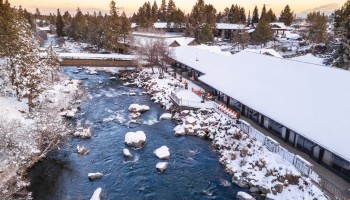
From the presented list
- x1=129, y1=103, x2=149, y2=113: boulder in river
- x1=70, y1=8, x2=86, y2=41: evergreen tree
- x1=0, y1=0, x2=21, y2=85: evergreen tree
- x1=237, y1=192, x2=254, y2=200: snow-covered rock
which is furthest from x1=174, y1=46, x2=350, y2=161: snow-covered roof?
x1=70, y1=8, x2=86, y2=41: evergreen tree

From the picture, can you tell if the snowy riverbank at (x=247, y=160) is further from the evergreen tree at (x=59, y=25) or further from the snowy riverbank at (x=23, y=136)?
the evergreen tree at (x=59, y=25)

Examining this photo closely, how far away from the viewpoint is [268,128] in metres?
28.8

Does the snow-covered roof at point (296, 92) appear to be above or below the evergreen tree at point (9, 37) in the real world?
below

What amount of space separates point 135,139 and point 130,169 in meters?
4.67

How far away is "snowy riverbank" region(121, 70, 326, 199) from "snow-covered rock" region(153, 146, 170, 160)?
179 inches

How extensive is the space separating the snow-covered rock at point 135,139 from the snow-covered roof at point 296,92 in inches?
455

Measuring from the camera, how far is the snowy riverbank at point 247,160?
70.8 feet

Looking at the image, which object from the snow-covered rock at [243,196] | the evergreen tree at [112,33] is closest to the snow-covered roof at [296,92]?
the snow-covered rock at [243,196]

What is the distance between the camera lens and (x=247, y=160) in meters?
26.1

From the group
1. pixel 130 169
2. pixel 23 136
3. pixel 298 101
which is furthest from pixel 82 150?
pixel 298 101

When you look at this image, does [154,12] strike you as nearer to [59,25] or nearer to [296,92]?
[59,25]

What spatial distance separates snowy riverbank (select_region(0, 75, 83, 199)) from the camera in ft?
74.0

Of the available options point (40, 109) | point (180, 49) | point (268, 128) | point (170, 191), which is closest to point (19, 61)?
point (40, 109)

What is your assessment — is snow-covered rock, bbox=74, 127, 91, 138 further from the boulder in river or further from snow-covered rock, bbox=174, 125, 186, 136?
snow-covered rock, bbox=174, 125, 186, 136
